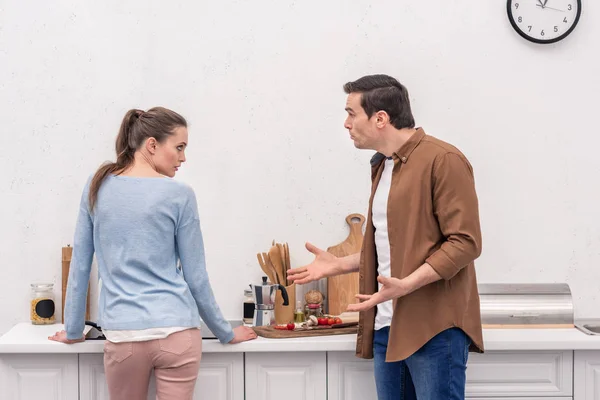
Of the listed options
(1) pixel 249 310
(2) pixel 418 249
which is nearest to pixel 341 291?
(1) pixel 249 310

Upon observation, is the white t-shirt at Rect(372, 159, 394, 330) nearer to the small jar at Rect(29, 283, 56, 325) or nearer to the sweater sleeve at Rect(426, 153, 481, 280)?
the sweater sleeve at Rect(426, 153, 481, 280)

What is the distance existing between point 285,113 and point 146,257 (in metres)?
1.08

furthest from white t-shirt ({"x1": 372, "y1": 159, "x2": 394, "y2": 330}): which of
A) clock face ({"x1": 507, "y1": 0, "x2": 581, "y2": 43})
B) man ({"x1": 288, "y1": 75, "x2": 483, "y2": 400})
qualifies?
clock face ({"x1": 507, "y1": 0, "x2": 581, "y2": 43})

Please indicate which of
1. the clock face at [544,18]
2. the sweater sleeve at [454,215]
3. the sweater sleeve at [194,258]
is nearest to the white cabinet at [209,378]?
the sweater sleeve at [194,258]

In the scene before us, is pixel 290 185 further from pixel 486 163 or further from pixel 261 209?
pixel 486 163

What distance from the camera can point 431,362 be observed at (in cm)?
213

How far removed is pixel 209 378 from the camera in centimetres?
264

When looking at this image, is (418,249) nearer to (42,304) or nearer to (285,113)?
(285,113)

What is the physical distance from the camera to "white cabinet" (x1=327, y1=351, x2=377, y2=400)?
2658 mm

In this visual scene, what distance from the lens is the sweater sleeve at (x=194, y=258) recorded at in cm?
230

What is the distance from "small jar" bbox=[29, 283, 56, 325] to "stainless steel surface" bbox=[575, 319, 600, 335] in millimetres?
1999

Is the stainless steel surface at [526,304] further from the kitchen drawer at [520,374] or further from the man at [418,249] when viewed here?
the man at [418,249]

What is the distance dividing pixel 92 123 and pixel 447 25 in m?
1.47

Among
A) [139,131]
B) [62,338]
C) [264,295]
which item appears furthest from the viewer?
[264,295]
